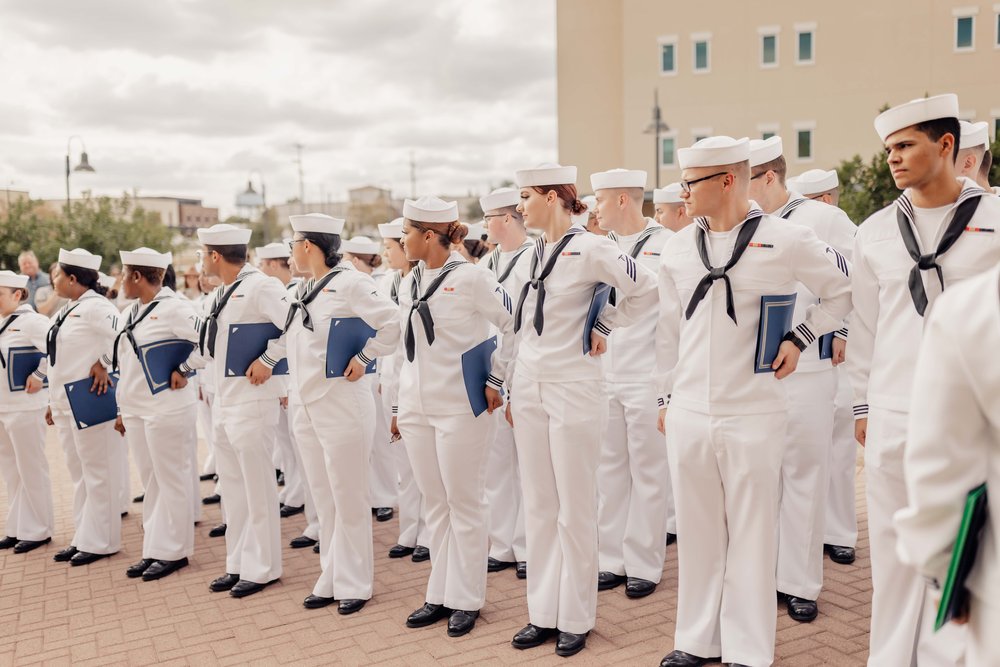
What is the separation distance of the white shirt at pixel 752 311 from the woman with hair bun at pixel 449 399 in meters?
1.28

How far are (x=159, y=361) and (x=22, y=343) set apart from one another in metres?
1.74

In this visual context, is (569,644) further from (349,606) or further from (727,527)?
(349,606)

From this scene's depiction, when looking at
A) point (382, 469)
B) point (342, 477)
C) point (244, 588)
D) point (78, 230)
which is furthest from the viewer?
point (78, 230)

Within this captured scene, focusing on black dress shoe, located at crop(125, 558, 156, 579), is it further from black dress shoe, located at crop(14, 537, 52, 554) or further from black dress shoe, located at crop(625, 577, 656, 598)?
black dress shoe, located at crop(625, 577, 656, 598)

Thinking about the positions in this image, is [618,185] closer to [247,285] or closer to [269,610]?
[247,285]

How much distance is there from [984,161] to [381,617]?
4.24 m

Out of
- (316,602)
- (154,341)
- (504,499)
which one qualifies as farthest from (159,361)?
(504,499)

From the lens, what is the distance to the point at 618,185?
5910 mm

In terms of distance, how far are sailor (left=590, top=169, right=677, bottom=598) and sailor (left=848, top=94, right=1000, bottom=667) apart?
6.46ft

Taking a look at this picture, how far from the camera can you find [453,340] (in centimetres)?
509

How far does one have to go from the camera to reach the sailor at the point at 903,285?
11.0ft

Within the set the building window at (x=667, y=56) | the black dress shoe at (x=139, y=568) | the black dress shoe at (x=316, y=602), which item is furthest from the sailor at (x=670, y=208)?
the building window at (x=667, y=56)

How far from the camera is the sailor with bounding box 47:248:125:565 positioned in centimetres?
689

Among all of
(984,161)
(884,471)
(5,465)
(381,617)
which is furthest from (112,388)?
(984,161)
